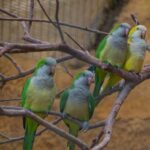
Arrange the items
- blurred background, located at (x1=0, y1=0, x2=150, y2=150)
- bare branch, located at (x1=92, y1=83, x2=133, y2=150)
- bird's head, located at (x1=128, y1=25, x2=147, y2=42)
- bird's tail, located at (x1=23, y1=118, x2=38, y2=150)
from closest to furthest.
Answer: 1. bare branch, located at (x1=92, y1=83, x2=133, y2=150)
2. bird's tail, located at (x1=23, y1=118, x2=38, y2=150)
3. bird's head, located at (x1=128, y1=25, x2=147, y2=42)
4. blurred background, located at (x1=0, y1=0, x2=150, y2=150)

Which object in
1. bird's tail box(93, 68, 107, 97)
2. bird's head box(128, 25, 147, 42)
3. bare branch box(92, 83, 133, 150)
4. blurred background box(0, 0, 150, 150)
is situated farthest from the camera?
blurred background box(0, 0, 150, 150)

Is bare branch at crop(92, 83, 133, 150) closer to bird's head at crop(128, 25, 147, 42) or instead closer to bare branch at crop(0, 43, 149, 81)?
bare branch at crop(0, 43, 149, 81)

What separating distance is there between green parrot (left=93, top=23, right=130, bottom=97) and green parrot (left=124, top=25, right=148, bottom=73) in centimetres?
2

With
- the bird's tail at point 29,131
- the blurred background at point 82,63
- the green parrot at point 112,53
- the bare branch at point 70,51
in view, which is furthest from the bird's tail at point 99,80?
the blurred background at point 82,63

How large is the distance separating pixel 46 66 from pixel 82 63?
1589 millimetres

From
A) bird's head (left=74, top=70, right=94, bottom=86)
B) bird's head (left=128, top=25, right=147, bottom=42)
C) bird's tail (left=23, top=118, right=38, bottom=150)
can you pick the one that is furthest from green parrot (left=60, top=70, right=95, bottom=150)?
bird's head (left=128, top=25, right=147, bottom=42)

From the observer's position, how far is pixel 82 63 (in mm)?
3176

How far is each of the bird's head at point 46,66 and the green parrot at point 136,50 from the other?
25 centimetres

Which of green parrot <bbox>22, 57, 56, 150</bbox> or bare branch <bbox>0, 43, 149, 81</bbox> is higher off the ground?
bare branch <bbox>0, 43, 149, 81</bbox>

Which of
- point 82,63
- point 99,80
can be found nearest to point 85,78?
point 99,80

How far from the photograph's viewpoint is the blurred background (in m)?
2.87

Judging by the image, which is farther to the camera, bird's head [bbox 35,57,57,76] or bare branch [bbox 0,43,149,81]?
bird's head [bbox 35,57,57,76]

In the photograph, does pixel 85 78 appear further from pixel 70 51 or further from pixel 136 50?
pixel 70 51

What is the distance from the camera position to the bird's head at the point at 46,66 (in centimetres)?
159
